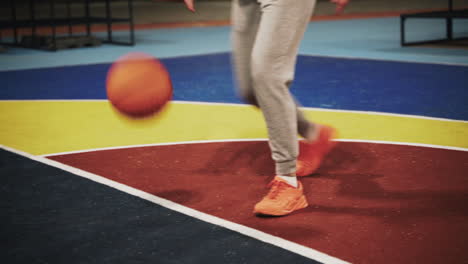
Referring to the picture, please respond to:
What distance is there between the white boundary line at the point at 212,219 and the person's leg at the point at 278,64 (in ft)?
1.46

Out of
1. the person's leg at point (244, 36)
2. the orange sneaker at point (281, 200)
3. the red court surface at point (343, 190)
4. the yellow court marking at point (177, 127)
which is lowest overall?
the yellow court marking at point (177, 127)

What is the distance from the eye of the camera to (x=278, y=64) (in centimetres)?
323

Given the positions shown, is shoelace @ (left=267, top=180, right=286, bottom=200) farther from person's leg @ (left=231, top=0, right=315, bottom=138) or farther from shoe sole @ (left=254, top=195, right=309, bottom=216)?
person's leg @ (left=231, top=0, right=315, bottom=138)

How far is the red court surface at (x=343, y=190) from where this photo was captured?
2939 millimetres

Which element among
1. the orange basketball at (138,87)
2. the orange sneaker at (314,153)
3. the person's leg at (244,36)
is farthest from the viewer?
the orange sneaker at (314,153)

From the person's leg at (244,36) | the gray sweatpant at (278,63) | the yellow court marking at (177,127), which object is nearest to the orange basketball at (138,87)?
the person's leg at (244,36)

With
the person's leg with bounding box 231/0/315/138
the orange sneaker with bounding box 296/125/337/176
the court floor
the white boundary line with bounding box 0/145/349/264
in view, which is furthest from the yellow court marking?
the person's leg with bounding box 231/0/315/138

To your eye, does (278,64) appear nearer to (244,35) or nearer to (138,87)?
(244,35)

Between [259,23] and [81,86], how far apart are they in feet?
15.9

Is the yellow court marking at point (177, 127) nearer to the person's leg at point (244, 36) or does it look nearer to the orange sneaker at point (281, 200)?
the person's leg at point (244, 36)

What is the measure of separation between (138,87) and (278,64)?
0.83 meters

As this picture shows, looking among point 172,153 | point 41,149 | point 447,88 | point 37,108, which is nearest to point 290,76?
point 172,153

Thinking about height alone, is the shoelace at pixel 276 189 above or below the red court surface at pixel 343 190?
above

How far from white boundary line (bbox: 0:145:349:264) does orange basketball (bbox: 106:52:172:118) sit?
47 cm
